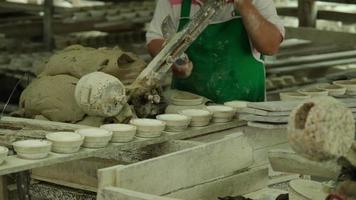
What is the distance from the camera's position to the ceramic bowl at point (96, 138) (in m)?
2.76

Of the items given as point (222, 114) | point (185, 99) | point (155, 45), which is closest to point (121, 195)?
point (222, 114)

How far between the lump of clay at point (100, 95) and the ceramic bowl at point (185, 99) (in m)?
0.46

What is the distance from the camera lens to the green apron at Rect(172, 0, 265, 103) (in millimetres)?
3912

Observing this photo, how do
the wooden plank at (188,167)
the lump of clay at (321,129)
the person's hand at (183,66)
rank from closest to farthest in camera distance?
the lump of clay at (321,129) → the wooden plank at (188,167) → the person's hand at (183,66)

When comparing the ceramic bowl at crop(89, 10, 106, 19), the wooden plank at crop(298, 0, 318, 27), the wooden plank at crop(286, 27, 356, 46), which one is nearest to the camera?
the wooden plank at crop(286, 27, 356, 46)

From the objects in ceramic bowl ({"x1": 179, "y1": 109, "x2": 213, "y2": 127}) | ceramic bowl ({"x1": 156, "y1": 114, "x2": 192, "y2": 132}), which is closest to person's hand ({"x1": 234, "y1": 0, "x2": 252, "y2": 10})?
ceramic bowl ({"x1": 179, "y1": 109, "x2": 213, "y2": 127})

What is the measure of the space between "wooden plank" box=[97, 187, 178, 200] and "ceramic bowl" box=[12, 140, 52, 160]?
1.17 ft

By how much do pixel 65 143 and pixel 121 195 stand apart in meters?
0.48

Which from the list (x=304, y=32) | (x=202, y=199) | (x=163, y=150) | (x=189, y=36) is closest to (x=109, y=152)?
(x=163, y=150)

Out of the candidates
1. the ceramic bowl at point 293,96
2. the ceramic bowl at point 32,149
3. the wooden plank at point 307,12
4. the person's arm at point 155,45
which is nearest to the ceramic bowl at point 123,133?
the ceramic bowl at point 32,149

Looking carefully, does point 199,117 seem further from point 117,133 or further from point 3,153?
point 3,153

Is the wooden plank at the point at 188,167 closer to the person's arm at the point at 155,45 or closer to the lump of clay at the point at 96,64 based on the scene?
the lump of clay at the point at 96,64

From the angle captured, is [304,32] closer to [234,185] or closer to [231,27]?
[231,27]

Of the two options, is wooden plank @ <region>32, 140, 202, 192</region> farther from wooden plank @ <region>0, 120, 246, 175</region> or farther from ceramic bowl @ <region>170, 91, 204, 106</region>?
ceramic bowl @ <region>170, 91, 204, 106</region>
